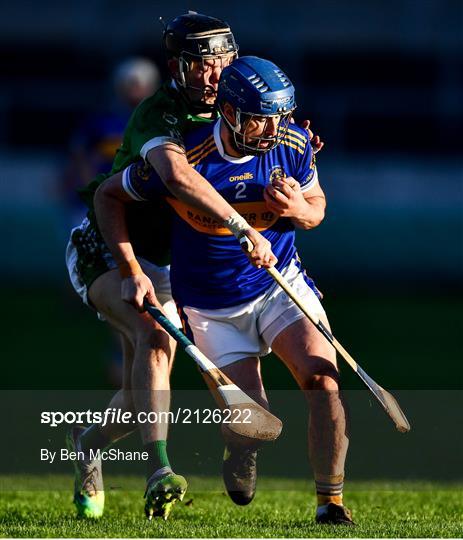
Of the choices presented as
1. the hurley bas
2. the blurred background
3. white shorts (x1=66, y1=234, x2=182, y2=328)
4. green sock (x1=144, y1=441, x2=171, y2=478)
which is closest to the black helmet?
white shorts (x1=66, y1=234, x2=182, y2=328)

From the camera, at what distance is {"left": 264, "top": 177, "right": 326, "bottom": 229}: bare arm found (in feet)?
18.6

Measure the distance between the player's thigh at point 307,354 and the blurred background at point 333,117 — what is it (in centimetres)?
1014

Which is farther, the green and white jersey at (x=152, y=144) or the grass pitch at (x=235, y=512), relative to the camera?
the green and white jersey at (x=152, y=144)

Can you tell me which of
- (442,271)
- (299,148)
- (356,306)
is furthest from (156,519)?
(442,271)

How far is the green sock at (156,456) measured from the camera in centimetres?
580

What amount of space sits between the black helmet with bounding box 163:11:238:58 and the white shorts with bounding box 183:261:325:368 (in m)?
1.05

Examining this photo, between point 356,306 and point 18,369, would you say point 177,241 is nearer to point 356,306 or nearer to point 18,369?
point 18,369

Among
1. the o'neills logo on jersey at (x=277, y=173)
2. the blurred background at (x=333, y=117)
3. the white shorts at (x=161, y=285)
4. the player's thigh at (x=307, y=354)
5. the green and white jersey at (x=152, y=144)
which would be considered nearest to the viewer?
the player's thigh at (x=307, y=354)

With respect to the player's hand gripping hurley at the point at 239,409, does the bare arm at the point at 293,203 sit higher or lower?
higher

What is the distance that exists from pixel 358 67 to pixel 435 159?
1.80m

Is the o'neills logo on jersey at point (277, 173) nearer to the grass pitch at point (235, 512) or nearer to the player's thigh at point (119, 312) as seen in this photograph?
the player's thigh at point (119, 312)

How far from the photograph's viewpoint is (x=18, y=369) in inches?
440

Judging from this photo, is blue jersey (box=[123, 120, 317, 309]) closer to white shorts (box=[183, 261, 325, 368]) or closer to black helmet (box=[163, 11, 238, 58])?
white shorts (box=[183, 261, 325, 368])

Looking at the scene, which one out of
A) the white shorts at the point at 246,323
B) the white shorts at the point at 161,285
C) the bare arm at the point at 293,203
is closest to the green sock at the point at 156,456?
the white shorts at the point at 246,323
